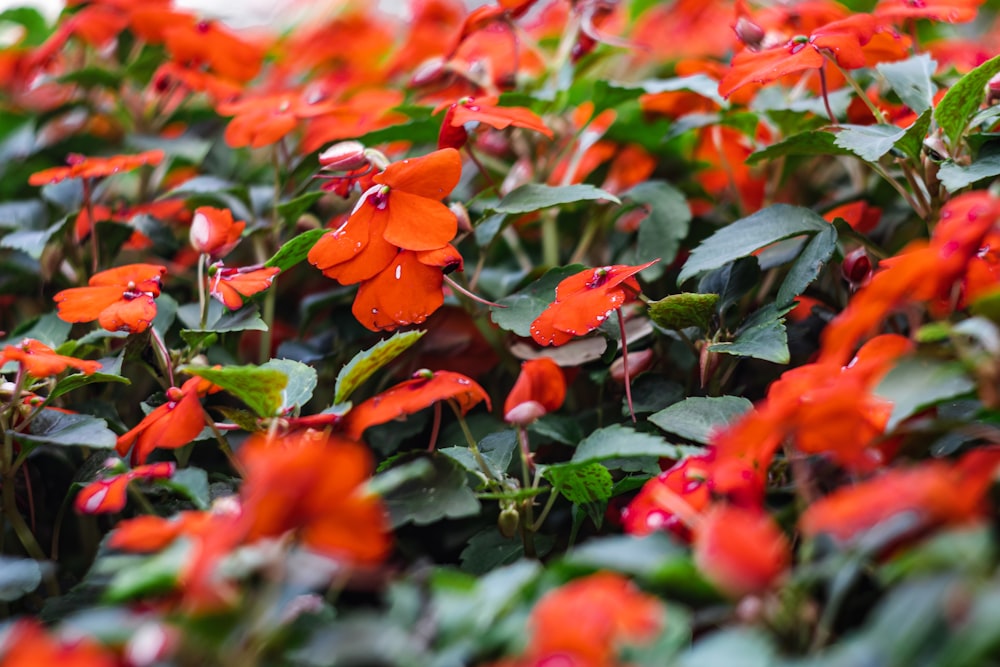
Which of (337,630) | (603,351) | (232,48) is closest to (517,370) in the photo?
(603,351)

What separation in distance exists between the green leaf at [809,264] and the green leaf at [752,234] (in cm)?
1

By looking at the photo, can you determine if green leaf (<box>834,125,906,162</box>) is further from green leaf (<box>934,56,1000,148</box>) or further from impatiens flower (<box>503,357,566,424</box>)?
impatiens flower (<box>503,357,566,424</box>)

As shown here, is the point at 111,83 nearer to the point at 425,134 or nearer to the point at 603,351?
the point at 425,134

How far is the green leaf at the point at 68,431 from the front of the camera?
0.66 m

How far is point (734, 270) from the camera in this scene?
0.78m

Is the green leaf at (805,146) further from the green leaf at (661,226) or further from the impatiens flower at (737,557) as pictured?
the impatiens flower at (737,557)

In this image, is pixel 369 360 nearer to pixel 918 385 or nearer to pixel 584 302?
pixel 584 302

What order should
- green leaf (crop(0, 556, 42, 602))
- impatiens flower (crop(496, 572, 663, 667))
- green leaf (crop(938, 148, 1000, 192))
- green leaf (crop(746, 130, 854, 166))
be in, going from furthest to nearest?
green leaf (crop(746, 130, 854, 166))
green leaf (crop(938, 148, 1000, 192))
green leaf (crop(0, 556, 42, 602))
impatiens flower (crop(496, 572, 663, 667))

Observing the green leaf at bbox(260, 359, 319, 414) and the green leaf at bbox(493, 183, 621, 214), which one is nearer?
the green leaf at bbox(260, 359, 319, 414)

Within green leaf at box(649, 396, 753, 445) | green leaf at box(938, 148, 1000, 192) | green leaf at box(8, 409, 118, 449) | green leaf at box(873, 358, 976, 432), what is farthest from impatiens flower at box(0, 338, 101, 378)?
green leaf at box(938, 148, 1000, 192)

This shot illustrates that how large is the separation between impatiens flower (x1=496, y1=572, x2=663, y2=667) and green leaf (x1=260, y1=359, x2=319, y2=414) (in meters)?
0.29

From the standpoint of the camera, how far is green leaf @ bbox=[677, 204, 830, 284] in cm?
75

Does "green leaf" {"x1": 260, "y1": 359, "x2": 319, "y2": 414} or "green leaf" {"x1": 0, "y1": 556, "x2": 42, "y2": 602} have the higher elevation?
"green leaf" {"x1": 260, "y1": 359, "x2": 319, "y2": 414}

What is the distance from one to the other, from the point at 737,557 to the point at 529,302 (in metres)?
0.43
